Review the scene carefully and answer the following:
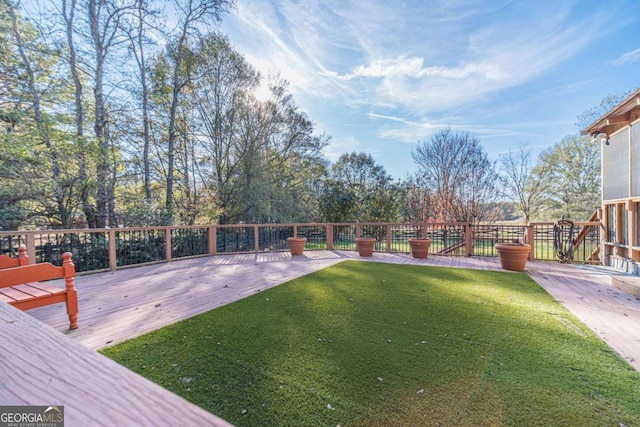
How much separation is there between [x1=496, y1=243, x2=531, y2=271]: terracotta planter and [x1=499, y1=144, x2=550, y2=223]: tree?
8.93 metres

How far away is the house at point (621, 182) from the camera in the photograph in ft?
16.4

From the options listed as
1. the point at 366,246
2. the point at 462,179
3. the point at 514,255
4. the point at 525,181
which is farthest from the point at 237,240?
the point at 525,181

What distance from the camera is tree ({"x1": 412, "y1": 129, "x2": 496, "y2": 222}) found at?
11422 millimetres

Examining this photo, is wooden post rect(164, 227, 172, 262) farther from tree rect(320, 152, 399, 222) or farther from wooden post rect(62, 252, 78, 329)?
tree rect(320, 152, 399, 222)

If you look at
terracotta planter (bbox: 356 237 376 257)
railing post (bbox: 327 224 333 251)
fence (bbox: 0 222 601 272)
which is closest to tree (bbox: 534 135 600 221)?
fence (bbox: 0 222 601 272)

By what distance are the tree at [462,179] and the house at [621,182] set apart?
5.17m

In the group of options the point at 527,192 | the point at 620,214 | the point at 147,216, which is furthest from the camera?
the point at 527,192

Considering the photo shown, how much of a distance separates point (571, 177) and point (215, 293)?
1657cm

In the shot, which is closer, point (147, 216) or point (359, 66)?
point (147, 216)

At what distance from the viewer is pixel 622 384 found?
1847 millimetres

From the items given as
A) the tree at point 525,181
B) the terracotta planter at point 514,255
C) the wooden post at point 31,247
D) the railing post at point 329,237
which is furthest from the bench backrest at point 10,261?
the tree at point 525,181

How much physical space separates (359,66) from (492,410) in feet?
30.6

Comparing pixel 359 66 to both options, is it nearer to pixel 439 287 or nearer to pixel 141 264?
pixel 439 287

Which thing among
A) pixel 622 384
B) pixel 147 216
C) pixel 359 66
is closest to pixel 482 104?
pixel 359 66
